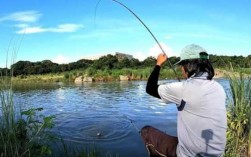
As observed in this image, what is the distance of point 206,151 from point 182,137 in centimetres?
29

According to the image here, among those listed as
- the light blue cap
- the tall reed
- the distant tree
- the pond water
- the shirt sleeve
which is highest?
the distant tree

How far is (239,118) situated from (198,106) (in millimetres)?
3251

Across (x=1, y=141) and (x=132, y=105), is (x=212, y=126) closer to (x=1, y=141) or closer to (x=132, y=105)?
(x=1, y=141)

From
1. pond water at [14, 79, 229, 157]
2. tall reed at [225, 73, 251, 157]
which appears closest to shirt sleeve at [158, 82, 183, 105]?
tall reed at [225, 73, 251, 157]

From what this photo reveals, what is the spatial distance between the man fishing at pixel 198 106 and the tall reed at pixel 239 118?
9.28 ft

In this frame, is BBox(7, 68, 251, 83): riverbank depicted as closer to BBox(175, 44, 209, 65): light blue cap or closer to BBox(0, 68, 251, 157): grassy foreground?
BBox(0, 68, 251, 157): grassy foreground

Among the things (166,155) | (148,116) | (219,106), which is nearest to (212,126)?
(219,106)

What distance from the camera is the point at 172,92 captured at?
379 cm

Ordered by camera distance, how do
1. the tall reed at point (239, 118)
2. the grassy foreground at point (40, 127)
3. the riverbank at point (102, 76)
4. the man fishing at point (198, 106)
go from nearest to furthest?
1. the man fishing at point (198, 106)
2. the grassy foreground at point (40, 127)
3. the tall reed at point (239, 118)
4. the riverbank at point (102, 76)

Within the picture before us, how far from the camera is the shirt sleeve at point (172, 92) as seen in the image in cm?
376

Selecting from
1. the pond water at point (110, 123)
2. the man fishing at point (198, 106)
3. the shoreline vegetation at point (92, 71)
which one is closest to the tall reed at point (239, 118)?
the pond water at point (110, 123)

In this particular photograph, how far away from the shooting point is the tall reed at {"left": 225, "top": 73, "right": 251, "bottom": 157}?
6.46 metres

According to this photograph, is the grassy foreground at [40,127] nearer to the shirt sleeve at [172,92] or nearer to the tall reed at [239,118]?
the tall reed at [239,118]

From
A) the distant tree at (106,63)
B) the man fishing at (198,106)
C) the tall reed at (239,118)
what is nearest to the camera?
the man fishing at (198,106)
